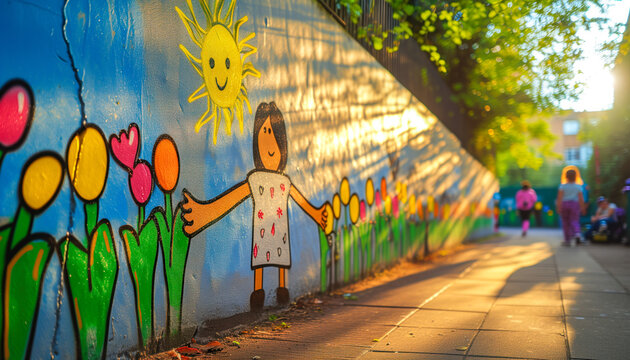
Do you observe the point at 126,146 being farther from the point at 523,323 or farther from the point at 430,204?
the point at 430,204

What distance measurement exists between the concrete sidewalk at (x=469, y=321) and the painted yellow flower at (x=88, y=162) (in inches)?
65.8

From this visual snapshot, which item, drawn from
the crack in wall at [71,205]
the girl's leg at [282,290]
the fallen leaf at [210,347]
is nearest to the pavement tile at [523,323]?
the girl's leg at [282,290]

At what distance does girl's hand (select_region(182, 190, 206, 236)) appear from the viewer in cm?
434

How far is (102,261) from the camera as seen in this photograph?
3508 millimetres

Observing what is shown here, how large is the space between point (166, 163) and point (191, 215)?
0.48 metres

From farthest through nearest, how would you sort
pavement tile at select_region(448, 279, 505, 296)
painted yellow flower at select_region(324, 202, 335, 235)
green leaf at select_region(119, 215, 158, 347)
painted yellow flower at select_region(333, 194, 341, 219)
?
1. painted yellow flower at select_region(333, 194, 341, 219)
2. pavement tile at select_region(448, 279, 505, 296)
3. painted yellow flower at select_region(324, 202, 335, 235)
4. green leaf at select_region(119, 215, 158, 347)

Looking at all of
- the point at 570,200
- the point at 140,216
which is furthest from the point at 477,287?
the point at 570,200

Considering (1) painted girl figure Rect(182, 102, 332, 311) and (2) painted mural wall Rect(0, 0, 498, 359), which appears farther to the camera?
(1) painted girl figure Rect(182, 102, 332, 311)

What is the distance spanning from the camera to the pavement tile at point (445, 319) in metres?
5.35

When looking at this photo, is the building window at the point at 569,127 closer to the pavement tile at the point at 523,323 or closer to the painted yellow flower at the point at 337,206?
the painted yellow flower at the point at 337,206

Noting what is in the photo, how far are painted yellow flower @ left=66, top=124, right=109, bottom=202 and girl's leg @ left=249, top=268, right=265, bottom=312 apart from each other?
2.20 meters

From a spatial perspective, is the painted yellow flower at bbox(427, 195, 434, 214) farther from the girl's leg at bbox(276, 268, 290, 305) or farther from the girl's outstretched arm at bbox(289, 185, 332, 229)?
the girl's leg at bbox(276, 268, 290, 305)

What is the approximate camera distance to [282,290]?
5.95m

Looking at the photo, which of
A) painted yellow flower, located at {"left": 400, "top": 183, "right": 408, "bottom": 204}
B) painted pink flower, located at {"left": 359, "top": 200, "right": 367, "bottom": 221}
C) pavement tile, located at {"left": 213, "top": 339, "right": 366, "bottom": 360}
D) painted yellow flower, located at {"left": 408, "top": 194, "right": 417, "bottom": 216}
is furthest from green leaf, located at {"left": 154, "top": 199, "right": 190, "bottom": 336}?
painted yellow flower, located at {"left": 408, "top": 194, "right": 417, "bottom": 216}
